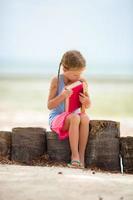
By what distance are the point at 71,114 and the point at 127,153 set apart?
47cm

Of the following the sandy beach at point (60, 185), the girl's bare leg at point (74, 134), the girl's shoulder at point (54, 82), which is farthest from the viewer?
the girl's shoulder at point (54, 82)

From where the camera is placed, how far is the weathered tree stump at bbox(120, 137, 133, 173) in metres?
4.27

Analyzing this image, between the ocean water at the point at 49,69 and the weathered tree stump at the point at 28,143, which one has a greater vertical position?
the weathered tree stump at the point at 28,143

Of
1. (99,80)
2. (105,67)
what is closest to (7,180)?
(99,80)

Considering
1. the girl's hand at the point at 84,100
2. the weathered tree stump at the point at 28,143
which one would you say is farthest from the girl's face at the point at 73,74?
the weathered tree stump at the point at 28,143

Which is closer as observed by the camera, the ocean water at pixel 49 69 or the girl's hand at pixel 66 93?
the girl's hand at pixel 66 93

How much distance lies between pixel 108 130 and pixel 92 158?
0.23 m

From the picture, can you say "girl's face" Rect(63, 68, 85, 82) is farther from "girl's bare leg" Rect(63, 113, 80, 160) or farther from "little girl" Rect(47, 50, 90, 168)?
"girl's bare leg" Rect(63, 113, 80, 160)

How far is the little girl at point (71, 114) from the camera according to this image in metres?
4.24

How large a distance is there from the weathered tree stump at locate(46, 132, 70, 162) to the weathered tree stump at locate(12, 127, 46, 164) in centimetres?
6

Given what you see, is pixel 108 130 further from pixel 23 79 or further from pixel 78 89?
pixel 23 79

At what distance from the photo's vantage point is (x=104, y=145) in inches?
169

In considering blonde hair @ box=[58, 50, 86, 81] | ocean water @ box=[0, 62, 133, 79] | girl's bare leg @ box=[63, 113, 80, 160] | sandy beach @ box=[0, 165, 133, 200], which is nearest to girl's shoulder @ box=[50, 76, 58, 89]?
blonde hair @ box=[58, 50, 86, 81]

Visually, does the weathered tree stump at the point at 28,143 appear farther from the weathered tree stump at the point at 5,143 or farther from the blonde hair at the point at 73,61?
the blonde hair at the point at 73,61
